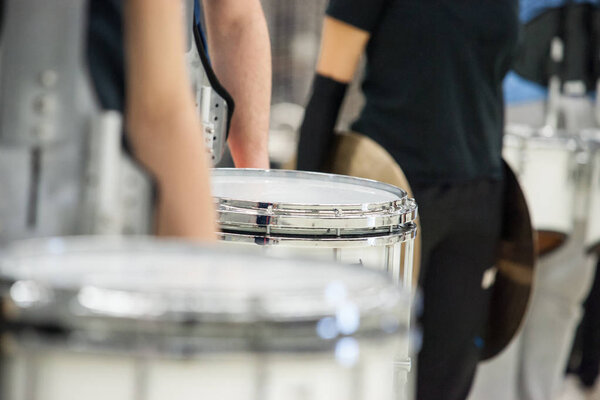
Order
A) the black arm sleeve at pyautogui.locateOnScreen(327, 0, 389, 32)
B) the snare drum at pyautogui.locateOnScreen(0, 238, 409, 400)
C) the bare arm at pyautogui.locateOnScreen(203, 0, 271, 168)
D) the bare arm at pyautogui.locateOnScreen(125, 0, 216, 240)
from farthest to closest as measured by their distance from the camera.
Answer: the black arm sleeve at pyautogui.locateOnScreen(327, 0, 389, 32) → the bare arm at pyautogui.locateOnScreen(203, 0, 271, 168) → the bare arm at pyautogui.locateOnScreen(125, 0, 216, 240) → the snare drum at pyautogui.locateOnScreen(0, 238, 409, 400)

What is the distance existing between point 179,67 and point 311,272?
0.59 feet

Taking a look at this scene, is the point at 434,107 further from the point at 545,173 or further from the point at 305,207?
the point at 545,173

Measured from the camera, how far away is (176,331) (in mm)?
605

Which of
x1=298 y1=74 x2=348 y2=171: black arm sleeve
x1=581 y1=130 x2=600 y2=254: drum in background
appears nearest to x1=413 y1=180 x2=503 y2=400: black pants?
x1=298 y1=74 x2=348 y2=171: black arm sleeve

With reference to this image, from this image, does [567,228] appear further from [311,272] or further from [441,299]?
[311,272]

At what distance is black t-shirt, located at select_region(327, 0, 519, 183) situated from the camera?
1.87m

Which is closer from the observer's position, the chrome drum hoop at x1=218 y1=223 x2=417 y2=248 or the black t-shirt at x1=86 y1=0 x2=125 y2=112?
the black t-shirt at x1=86 y1=0 x2=125 y2=112

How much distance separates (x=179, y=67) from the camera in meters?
0.73

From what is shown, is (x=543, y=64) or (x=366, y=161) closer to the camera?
(x=366, y=161)

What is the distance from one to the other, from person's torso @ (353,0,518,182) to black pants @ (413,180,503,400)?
0.22 ft

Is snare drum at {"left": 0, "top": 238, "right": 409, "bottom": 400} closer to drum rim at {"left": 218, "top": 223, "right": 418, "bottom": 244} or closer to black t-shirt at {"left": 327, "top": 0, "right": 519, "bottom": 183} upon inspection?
drum rim at {"left": 218, "top": 223, "right": 418, "bottom": 244}

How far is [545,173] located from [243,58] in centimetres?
157

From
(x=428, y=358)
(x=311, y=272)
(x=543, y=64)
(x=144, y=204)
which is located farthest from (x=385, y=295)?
(x=543, y=64)

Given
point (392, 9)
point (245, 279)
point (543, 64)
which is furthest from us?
point (543, 64)
